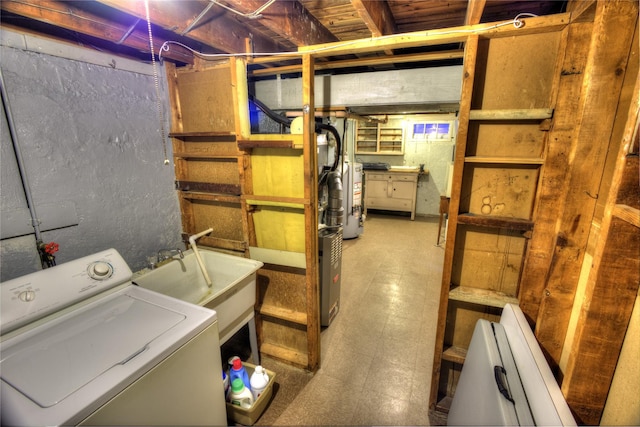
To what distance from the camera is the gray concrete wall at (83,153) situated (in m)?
1.42

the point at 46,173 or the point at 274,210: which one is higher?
the point at 46,173

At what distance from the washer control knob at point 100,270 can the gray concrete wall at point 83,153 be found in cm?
42

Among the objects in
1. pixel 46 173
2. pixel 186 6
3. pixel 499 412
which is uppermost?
pixel 186 6

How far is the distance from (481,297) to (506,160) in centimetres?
76

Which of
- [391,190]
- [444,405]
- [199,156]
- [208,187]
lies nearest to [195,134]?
[199,156]

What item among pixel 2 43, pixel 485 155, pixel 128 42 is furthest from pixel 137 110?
pixel 485 155

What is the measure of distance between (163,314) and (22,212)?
0.96 meters

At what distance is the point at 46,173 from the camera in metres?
1.53

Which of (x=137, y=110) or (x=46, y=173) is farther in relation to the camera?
(x=137, y=110)

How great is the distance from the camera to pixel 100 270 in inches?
54.9

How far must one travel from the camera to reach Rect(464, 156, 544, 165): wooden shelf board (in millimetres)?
1369

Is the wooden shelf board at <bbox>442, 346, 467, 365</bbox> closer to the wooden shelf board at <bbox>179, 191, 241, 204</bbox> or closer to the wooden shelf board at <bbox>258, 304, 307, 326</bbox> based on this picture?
the wooden shelf board at <bbox>258, 304, 307, 326</bbox>

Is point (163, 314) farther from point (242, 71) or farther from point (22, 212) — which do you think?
point (242, 71)

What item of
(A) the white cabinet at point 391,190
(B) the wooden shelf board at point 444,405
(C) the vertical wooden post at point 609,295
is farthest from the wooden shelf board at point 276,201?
(A) the white cabinet at point 391,190
